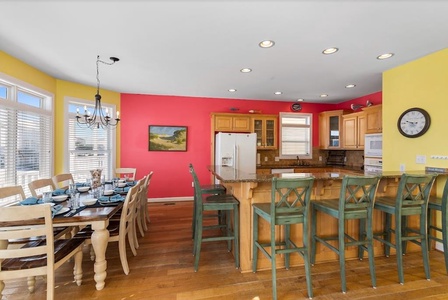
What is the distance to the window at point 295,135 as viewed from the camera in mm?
5656

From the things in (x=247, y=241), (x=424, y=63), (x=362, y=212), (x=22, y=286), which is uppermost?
(x=424, y=63)

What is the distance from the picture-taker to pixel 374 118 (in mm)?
4168

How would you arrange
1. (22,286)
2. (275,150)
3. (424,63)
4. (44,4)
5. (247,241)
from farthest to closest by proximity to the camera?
(275,150) → (424,63) → (247,241) → (22,286) → (44,4)

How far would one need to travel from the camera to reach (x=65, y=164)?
4023mm

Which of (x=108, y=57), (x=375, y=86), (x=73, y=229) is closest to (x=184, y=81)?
(x=108, y=57)

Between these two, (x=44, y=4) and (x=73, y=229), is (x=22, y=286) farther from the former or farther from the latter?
(x=44, y=4)

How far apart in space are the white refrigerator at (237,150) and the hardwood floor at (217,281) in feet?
7.18

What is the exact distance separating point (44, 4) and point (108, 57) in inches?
42.8

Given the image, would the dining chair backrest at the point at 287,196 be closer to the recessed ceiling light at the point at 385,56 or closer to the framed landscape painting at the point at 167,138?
the recessed ceiling light at the point at 385,56

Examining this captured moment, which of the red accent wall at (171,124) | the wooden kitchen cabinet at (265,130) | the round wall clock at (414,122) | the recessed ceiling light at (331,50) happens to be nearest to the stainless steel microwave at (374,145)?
the round wall clock at (414,122)

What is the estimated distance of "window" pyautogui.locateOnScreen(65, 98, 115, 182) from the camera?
→ 4168mm

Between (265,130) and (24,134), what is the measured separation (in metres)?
4.58

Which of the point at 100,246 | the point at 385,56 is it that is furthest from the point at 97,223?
the point at 385,56

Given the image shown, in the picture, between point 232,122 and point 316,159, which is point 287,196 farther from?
point 316,159
